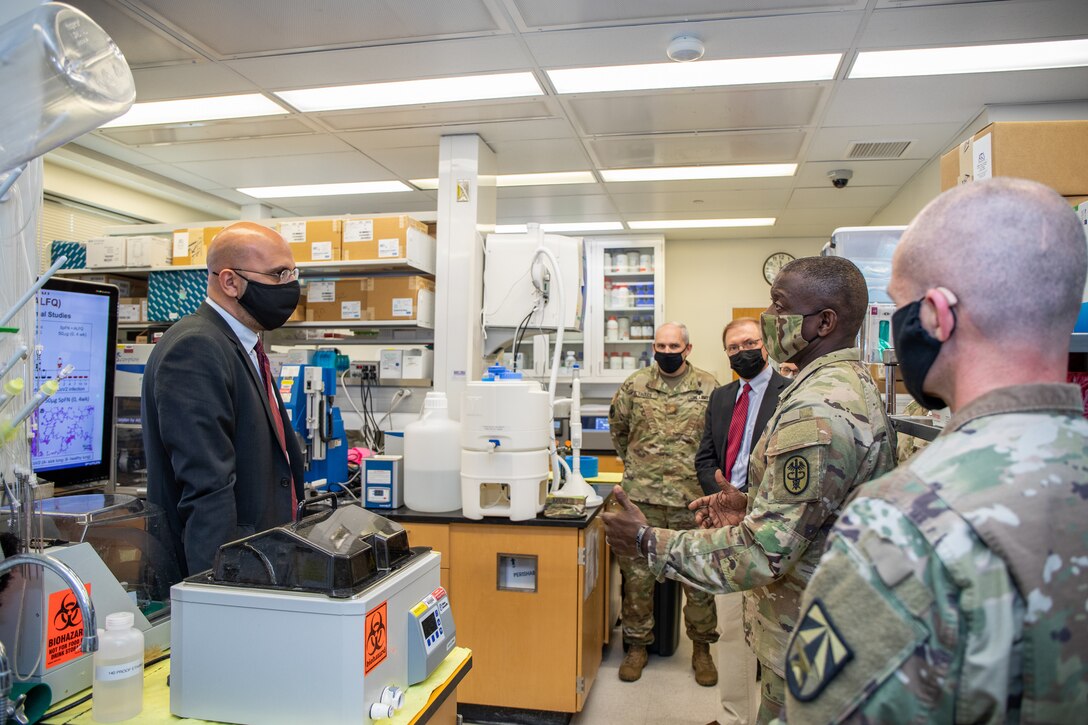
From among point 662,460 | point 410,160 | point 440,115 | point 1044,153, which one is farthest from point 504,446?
point 410,160

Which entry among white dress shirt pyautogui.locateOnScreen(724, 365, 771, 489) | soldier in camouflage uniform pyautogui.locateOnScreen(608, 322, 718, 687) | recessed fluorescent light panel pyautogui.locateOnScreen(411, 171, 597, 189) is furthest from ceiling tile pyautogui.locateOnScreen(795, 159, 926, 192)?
white dress shirt pyautogui.locateOnScreen(724, 365, 771, 489)

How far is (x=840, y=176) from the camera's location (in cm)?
496

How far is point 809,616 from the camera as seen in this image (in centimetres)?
79

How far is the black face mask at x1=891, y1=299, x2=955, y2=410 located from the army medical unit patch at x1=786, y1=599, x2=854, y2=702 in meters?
0.34

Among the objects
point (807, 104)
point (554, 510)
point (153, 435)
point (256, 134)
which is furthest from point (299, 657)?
point (256, 134)

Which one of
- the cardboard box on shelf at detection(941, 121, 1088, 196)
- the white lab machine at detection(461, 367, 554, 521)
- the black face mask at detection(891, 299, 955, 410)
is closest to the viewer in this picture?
the black face mask at detection(891, 299, 955, 410)

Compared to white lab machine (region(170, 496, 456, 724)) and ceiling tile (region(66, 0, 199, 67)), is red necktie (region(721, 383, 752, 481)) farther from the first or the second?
ceiling tile (region(66, 0, 199, 67))

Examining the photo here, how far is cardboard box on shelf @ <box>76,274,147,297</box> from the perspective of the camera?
477 cm

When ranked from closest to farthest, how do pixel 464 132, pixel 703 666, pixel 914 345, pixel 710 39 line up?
1. pixel 914 345
2. pixel 710 39
3. pixel 703 666
4. pixel 464 132

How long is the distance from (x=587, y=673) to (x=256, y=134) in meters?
3.67

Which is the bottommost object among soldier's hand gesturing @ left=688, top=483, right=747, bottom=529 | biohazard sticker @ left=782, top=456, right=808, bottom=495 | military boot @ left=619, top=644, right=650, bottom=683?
military boot @ left=619, top=644, right=650, bottom=683

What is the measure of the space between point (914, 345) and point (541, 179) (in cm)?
458

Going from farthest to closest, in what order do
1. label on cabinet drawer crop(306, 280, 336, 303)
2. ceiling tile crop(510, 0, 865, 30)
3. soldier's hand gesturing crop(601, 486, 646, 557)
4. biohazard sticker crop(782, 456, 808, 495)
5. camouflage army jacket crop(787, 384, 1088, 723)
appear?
label on cabinet drawer crop(306, 280, 336, 303)
ceiling tile crop(510, 0, 865, 30)
soldier's hand gesturing crop(601, 486, 646, 557)
biohazard sticker crop(782, 456, 808, 495)
camouflage army jacket crop(787, 384, 1088, 723)

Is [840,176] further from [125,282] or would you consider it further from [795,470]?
[125,282]
